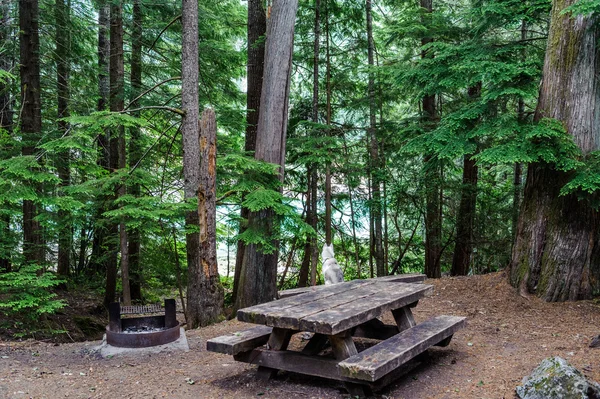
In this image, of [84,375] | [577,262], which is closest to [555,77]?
[577,262]

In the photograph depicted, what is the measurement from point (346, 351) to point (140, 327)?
3.79 metres

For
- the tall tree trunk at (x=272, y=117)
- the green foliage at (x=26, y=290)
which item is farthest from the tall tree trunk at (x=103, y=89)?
the tall tree trunk at (x=272, y=117)

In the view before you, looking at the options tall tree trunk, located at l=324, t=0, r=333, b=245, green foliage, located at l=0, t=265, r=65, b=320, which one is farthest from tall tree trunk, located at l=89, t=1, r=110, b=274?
tall tree trunk, located at l=324, t=0, r=333, b=245

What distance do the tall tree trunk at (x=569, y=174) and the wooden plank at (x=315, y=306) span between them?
281 cm

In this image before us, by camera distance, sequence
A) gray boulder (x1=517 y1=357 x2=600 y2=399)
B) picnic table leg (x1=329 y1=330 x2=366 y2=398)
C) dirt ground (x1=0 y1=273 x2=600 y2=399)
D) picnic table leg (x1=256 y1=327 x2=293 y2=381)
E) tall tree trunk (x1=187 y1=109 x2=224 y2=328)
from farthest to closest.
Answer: tall tree trunk (x1=187 y1=109 x2=224 y2=328) < picnic table leg (x1=256 y1=327 x2=293 y2=381) < dirt ground (x1=0 y1=273 x2=600 y2=399) < picnic table leg (x1=329 y1=330 x2=366 y2=398) < gray boulder (x1=517 y1=357 x2=600 y2=399)

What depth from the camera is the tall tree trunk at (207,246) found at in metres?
6.77

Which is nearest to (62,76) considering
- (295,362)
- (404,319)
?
(295,362)

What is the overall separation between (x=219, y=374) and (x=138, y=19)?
8613 mm

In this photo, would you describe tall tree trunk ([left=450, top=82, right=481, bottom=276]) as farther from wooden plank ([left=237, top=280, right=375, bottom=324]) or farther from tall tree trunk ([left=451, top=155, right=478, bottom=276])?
wooden plank ([left=237, top=280, right=375, bottom=324])

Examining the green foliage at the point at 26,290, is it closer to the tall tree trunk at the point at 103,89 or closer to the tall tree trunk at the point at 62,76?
the tall tree trunk at the point at 62,76

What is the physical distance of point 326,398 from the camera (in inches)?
156

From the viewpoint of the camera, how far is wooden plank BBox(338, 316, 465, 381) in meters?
3.48

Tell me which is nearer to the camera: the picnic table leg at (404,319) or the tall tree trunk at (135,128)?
the picnic table leg at (404,319)

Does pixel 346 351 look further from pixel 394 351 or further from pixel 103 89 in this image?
pixel 103 89
